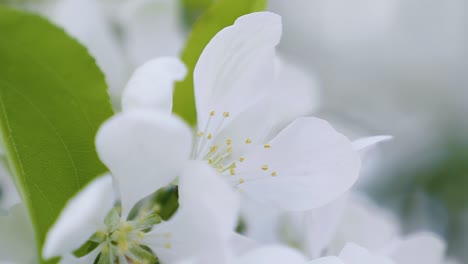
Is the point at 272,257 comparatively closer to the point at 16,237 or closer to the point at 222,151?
the point at 222,151

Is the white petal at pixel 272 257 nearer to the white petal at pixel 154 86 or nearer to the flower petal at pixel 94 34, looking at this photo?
the white petal at pixel 154 86

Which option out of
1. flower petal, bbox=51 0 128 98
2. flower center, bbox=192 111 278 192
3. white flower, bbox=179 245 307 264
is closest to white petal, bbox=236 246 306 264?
white flower, bbox=179 245 307 264

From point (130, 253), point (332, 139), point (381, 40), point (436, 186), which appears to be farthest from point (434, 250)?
point (381, 40)

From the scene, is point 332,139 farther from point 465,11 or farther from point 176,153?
point 465,11

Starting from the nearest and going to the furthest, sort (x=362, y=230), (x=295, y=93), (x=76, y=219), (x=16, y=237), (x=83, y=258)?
(x=76, y=219) → (x=83, y=258) → (x=16, y=237) → (x=362, y=230) → (x=295, y=93)

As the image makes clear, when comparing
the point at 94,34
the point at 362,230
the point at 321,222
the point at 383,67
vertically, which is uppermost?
the point at 94,34

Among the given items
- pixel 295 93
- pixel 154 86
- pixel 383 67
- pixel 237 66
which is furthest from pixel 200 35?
pixel 383 67

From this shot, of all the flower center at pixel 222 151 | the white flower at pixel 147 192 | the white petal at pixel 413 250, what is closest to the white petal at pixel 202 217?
the white flower at pixel 147 192
